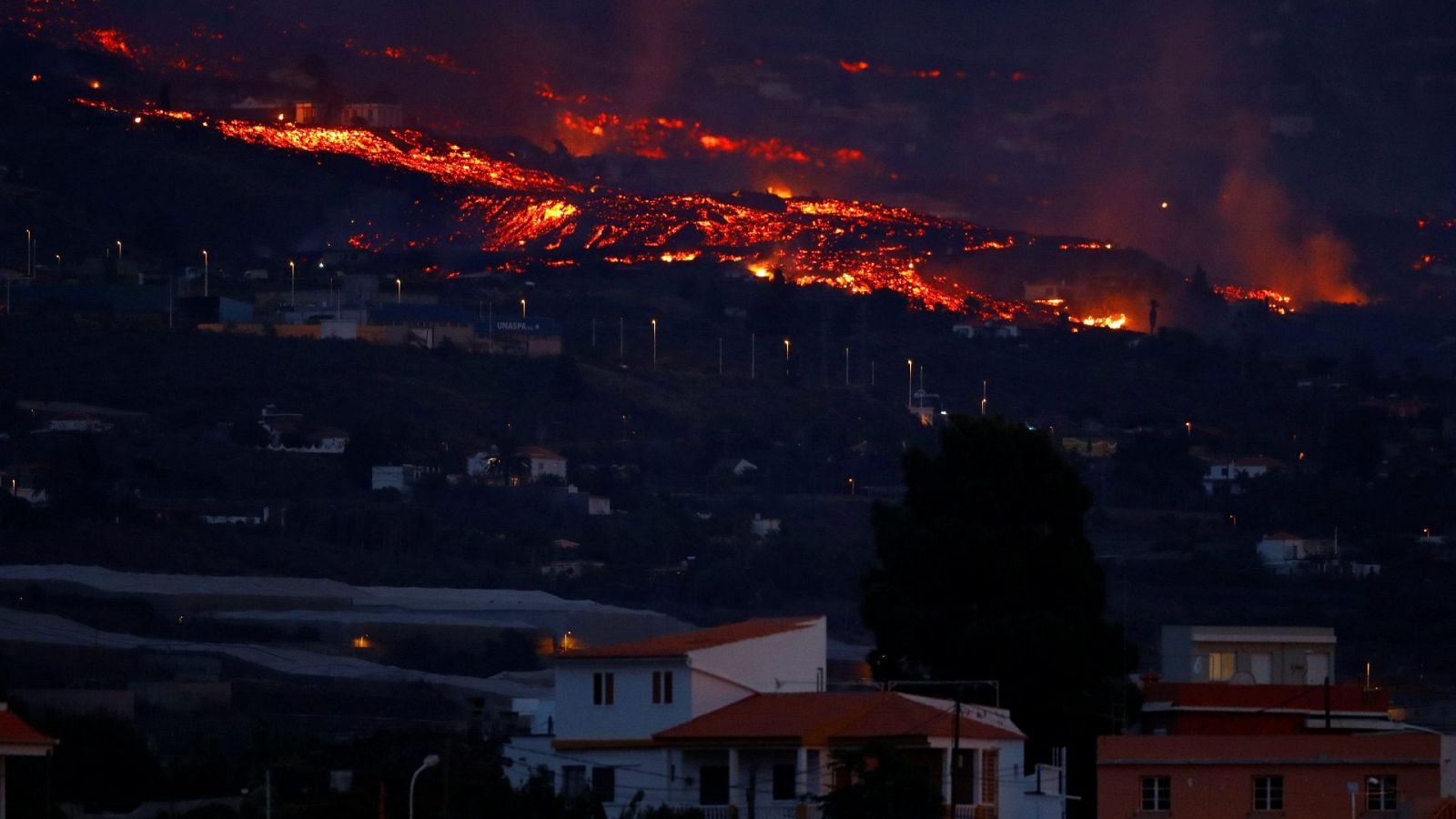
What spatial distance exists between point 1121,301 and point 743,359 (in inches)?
1481

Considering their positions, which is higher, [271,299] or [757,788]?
[271,299]

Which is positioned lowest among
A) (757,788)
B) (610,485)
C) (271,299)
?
(757,788)

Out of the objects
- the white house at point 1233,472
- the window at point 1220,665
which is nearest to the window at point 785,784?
the window at point 1220,665

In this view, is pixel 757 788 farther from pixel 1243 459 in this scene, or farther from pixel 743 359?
pixel 743 359

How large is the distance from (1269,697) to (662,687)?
1020 cm

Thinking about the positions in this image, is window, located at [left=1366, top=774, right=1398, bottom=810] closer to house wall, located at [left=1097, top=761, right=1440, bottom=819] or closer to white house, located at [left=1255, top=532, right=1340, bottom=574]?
house wall, located at [left=1097, top=761, right=1440, bottom=819]

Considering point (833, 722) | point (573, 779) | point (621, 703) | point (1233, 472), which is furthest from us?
point (1233, 472)

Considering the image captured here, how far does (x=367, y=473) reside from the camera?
384 feet

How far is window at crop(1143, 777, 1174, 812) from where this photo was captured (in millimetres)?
36906

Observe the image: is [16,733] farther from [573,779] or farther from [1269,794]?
[1269,794]

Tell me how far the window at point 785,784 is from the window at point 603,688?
2.86 meters

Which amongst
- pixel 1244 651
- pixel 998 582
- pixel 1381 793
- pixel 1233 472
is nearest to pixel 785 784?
pixel 1381 793

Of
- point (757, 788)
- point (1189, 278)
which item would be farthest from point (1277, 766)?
point (1189, 278)

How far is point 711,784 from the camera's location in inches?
1430
